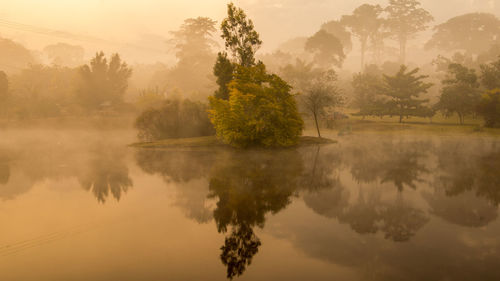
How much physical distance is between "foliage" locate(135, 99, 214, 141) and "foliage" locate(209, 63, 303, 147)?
6.76 m

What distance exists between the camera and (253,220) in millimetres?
11336

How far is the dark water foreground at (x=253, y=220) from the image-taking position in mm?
8062

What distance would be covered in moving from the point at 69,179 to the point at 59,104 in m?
56.6

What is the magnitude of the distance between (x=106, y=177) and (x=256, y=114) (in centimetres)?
1384

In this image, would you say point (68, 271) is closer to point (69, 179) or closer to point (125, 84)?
point (69, 179)

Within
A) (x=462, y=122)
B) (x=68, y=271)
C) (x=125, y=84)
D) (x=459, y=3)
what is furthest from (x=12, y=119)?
(x=459, y=3)

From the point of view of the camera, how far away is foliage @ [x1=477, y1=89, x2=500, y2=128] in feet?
133

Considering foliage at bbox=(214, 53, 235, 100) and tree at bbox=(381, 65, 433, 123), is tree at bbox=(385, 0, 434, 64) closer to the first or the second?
tree at bbox=(381, 65, 433, 123)

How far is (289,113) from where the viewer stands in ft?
92.1

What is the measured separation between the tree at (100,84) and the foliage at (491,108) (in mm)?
64147

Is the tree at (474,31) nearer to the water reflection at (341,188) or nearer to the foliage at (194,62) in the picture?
the foliage at (194,62)

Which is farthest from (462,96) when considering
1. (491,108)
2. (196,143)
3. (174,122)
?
(174,122)

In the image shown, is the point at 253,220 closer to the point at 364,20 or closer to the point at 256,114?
the point at 256,114

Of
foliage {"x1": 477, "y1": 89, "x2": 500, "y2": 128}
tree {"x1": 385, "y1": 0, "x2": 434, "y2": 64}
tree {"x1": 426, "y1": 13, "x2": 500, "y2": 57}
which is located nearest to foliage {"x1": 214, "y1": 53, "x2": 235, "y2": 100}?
foliage {"x1": 477, "y1": 89, "x2": 500, "y2": 128}
